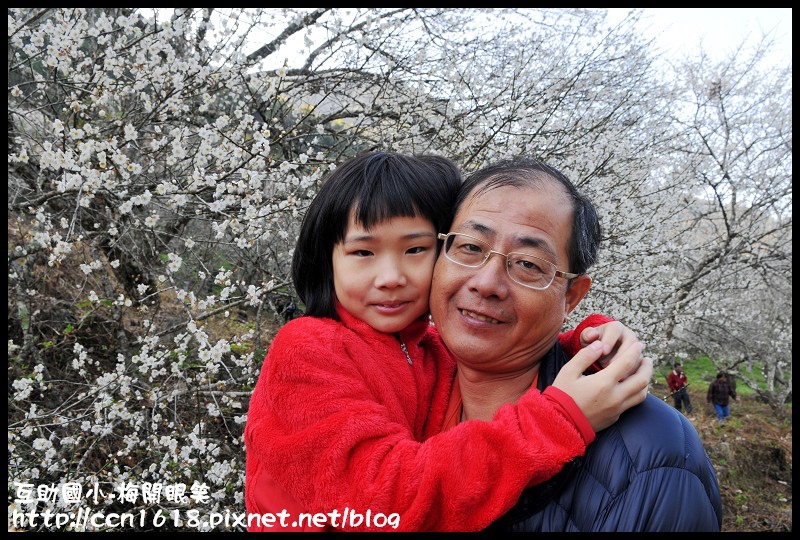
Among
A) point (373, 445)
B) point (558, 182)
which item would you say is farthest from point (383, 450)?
point (558, 182)

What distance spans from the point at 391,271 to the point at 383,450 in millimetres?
585

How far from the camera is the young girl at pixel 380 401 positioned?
3.73 feet

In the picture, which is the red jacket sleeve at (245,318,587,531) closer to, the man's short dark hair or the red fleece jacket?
the red fleece jacket

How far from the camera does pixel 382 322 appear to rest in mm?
1648

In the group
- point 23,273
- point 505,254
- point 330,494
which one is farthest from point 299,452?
point 23,273

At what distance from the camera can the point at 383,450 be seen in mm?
1196

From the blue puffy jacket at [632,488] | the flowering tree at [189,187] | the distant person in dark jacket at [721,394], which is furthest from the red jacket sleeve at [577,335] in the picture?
the distant person in dark jacket at [721,394]

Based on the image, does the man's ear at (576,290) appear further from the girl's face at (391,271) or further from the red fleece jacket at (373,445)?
the girl's face at (391,271)

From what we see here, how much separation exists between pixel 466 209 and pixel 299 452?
83 centimetres

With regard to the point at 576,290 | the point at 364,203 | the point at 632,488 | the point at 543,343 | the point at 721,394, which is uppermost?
the point at 364,203

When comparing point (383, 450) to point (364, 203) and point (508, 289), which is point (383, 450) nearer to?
point (508, 289)

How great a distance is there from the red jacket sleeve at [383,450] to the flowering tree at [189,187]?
8.78 ft
